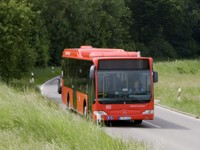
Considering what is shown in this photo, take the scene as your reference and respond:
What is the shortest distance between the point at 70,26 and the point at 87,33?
575cm

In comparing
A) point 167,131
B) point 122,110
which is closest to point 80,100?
point 122,110

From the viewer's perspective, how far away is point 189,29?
109500 mm

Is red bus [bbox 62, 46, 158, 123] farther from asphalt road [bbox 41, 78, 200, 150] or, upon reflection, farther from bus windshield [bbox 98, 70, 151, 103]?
asphalt road [bbox 41, 78, 200, 150]

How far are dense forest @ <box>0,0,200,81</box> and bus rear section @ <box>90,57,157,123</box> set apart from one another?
18120 millimetres

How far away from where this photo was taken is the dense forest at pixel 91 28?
38906 millimetres

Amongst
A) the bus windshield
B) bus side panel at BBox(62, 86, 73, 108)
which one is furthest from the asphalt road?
bus side panel at BBox(62, 86, 73, 108)

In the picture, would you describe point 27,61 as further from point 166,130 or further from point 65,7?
point 65,7

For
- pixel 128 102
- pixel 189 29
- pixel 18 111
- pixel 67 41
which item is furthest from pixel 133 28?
pixel 18 111

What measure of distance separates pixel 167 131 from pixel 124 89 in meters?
2.10

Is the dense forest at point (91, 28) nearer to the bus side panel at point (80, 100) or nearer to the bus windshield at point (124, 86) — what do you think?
the bus side panel at point (80, 100)

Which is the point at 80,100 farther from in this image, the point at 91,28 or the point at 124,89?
the point at 91,28

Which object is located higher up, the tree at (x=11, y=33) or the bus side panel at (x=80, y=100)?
the tree at (x=11, y=33)

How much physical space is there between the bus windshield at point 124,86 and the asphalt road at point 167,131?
3.54 ft

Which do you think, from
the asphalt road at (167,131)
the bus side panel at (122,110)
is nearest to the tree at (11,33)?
the asphalt road at (167,131)
